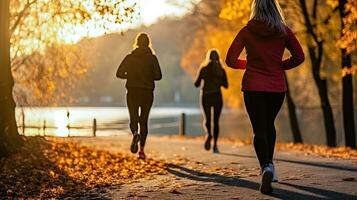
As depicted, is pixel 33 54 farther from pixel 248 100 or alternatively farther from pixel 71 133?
pixel 248 100

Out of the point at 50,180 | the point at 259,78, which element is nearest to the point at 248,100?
the point at 259,78

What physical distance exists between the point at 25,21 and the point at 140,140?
702cm

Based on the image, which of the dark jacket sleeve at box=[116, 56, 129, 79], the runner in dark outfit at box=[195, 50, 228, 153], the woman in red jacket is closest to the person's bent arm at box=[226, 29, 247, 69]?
the woman in red jacket

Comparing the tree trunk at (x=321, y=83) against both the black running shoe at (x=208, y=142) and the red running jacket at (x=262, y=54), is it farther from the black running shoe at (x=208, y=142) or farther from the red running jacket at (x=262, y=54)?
the red running jacket at (x=262, y=54)

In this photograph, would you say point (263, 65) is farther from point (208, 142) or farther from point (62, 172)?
point (208, 142)

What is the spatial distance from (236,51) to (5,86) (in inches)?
259

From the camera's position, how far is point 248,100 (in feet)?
21.5

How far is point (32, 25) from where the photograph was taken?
17203mm

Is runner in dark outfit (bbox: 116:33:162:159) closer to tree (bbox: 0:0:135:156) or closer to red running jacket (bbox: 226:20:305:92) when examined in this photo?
tree (bbox: 0:0:135:156)

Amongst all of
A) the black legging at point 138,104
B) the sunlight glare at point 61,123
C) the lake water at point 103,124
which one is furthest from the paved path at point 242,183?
the sunlight glare at point 61,123

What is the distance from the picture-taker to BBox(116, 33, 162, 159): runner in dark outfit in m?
11.2

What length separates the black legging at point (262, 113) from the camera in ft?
21.4

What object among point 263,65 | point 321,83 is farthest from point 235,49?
point 321,83

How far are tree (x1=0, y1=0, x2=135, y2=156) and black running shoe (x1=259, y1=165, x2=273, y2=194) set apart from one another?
6425mm
